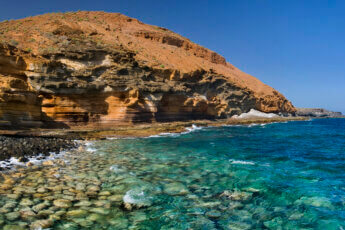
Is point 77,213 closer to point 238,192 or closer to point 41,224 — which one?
point 41,224

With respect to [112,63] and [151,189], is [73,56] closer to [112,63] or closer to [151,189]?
[112,63]

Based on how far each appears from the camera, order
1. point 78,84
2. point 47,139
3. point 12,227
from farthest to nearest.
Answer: point 78,84, point 47,139, point 12,227

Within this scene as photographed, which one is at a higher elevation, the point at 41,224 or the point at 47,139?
the point at 47,139

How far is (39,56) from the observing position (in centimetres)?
2519

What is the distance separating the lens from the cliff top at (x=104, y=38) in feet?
94.6

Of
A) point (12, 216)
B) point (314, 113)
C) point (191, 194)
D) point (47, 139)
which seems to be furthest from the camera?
point (314, 113)

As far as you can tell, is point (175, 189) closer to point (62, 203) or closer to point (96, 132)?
point (62, 203)

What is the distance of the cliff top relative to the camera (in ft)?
94.6

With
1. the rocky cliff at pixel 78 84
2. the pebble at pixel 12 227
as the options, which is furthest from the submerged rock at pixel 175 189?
the rocky cliff at pixel 78 84

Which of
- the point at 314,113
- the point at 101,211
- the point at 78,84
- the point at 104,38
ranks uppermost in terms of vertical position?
the point at 104,38

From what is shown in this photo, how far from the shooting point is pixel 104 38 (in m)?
38.8

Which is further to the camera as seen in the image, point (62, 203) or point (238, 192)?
point (238, 192)

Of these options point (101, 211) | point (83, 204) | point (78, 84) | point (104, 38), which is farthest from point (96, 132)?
point (104, 38)

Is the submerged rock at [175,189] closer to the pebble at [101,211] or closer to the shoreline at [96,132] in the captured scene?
the pebble at [101,211]
